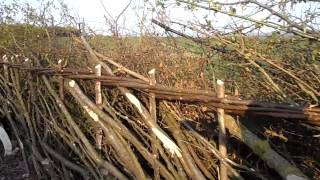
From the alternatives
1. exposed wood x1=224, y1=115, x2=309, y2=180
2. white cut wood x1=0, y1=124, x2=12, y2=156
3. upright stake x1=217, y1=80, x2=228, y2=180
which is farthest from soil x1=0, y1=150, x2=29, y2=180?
exposed wood x1=224, y1=115, x2=309, y2=180

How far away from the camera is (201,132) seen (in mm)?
3580

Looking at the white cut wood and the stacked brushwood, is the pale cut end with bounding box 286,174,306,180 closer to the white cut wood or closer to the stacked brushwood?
the stacked brushwood

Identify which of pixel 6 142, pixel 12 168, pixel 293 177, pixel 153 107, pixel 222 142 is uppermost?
pixel 153 107

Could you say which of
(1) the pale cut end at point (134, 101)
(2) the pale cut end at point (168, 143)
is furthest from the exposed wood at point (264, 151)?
(1) the pale cut end at point (134, 101)

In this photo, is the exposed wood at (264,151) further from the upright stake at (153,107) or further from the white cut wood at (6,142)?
the white cut wood at (6,142)

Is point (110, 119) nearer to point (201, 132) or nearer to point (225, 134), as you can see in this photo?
point (201, 132)

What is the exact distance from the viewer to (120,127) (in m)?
4.16

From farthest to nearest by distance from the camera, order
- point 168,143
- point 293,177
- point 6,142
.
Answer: point 6,142
point 168,143
point 293,177

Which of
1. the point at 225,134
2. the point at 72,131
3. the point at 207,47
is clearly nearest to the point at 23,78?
the point at 72,131

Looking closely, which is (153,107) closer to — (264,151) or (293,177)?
(264,151)

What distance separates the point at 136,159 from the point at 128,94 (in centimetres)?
53

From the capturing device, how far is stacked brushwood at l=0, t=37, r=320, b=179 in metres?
3.11

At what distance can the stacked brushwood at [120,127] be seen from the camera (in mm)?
3113

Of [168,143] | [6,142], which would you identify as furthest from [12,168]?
[168,143]
